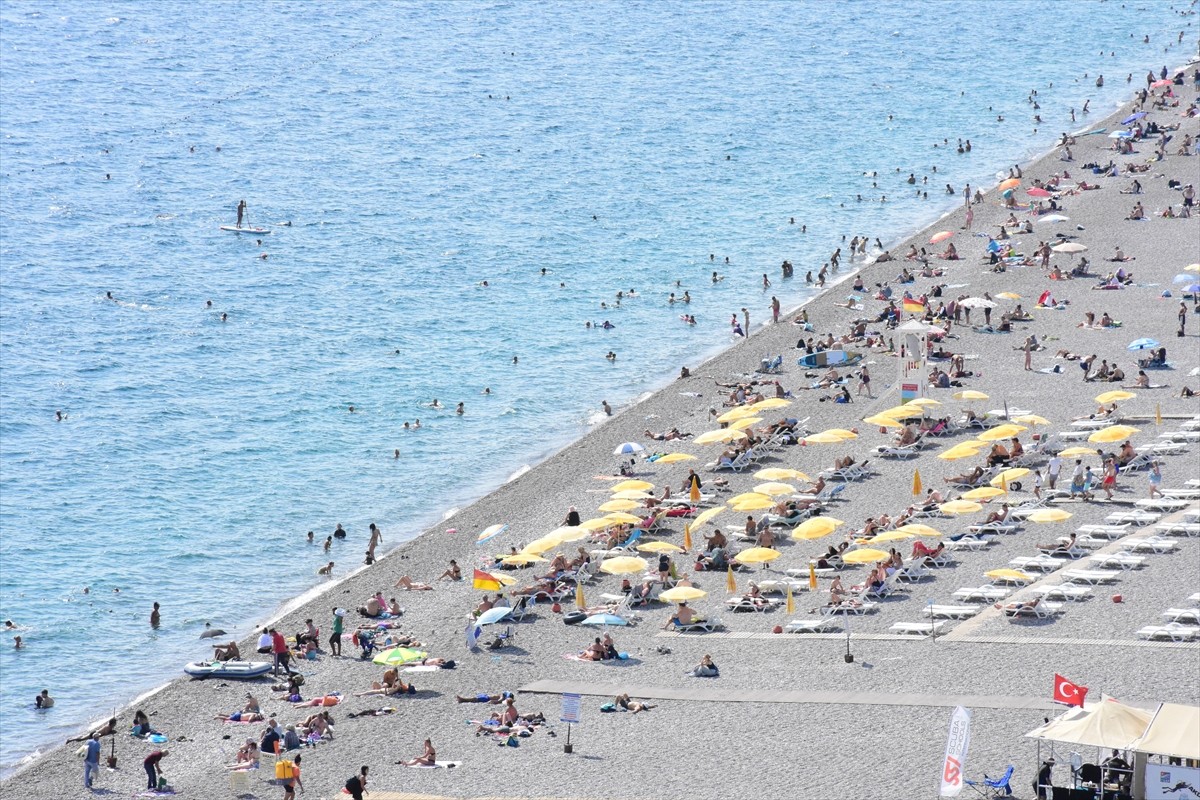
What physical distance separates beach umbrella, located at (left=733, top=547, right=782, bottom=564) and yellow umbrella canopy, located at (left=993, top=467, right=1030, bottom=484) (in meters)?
5.52

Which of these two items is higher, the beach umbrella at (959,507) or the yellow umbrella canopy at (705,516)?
the beach umbrella at (959,507)

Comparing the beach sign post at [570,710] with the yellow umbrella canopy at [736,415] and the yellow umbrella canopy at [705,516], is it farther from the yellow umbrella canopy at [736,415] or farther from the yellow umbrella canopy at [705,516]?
the yellow umbrella canopy at [736,415]

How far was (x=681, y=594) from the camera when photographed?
31.3m

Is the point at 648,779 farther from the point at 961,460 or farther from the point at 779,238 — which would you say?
the point at 779,238

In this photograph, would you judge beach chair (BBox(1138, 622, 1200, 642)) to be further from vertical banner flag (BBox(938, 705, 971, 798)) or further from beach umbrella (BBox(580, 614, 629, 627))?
beach umbrella (BBox(580, 614, 629, 627))

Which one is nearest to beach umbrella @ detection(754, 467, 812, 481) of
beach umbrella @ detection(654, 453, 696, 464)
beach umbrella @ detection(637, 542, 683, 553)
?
beach umbrella @ detection(654, 453, 696, 464)

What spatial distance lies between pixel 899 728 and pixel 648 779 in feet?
12.7

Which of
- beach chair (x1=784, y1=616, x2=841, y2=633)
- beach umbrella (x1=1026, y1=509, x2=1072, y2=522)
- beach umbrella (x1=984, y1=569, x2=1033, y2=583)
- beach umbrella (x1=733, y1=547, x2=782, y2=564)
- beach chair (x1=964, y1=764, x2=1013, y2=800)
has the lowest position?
beach chair (x1=964, y1=764, x2=1013, y2=800)

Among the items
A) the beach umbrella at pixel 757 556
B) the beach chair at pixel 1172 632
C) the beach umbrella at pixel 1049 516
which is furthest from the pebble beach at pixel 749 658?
the beach umbrella at pixel 757 556

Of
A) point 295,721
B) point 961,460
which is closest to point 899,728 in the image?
point 295,721

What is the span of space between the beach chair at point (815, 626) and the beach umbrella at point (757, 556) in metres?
2.59

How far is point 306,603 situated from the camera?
37.3 m

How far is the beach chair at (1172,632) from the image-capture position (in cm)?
2736

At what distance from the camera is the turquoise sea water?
4338cm
